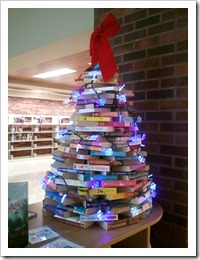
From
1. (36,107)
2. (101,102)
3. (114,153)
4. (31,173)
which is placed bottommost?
(31,173)

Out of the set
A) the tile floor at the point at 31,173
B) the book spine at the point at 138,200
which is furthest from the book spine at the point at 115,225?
the tile floor at the point at 31,173

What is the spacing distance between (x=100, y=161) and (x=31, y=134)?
27.3 ft

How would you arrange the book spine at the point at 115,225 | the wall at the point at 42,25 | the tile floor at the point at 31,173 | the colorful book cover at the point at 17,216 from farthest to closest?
the tile floor at the point at 31,173
the wall at the point at 42,25
the book spine at the point at 115,225
the colorful book cover at the point at 17,216

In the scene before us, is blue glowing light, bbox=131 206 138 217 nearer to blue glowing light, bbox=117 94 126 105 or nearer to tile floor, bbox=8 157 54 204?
blue glowing light, bbox=117 94 126 105

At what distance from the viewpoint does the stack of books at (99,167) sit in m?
1.18

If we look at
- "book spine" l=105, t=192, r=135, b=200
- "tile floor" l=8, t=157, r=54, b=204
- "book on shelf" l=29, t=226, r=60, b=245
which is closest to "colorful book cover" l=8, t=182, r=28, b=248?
"book on shelf" l=29, t=226, r=60, b=245

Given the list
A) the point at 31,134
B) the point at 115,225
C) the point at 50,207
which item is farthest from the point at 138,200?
the point at 31,134

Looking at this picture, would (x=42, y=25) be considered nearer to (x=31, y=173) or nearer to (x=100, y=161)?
(x=100, y=161)

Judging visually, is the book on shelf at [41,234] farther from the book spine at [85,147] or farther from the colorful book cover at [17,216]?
the book spine at [85,147]

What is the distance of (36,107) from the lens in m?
9.38

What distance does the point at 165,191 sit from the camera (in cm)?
163

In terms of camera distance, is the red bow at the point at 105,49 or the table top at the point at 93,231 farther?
the red bow at the point at 105,49
